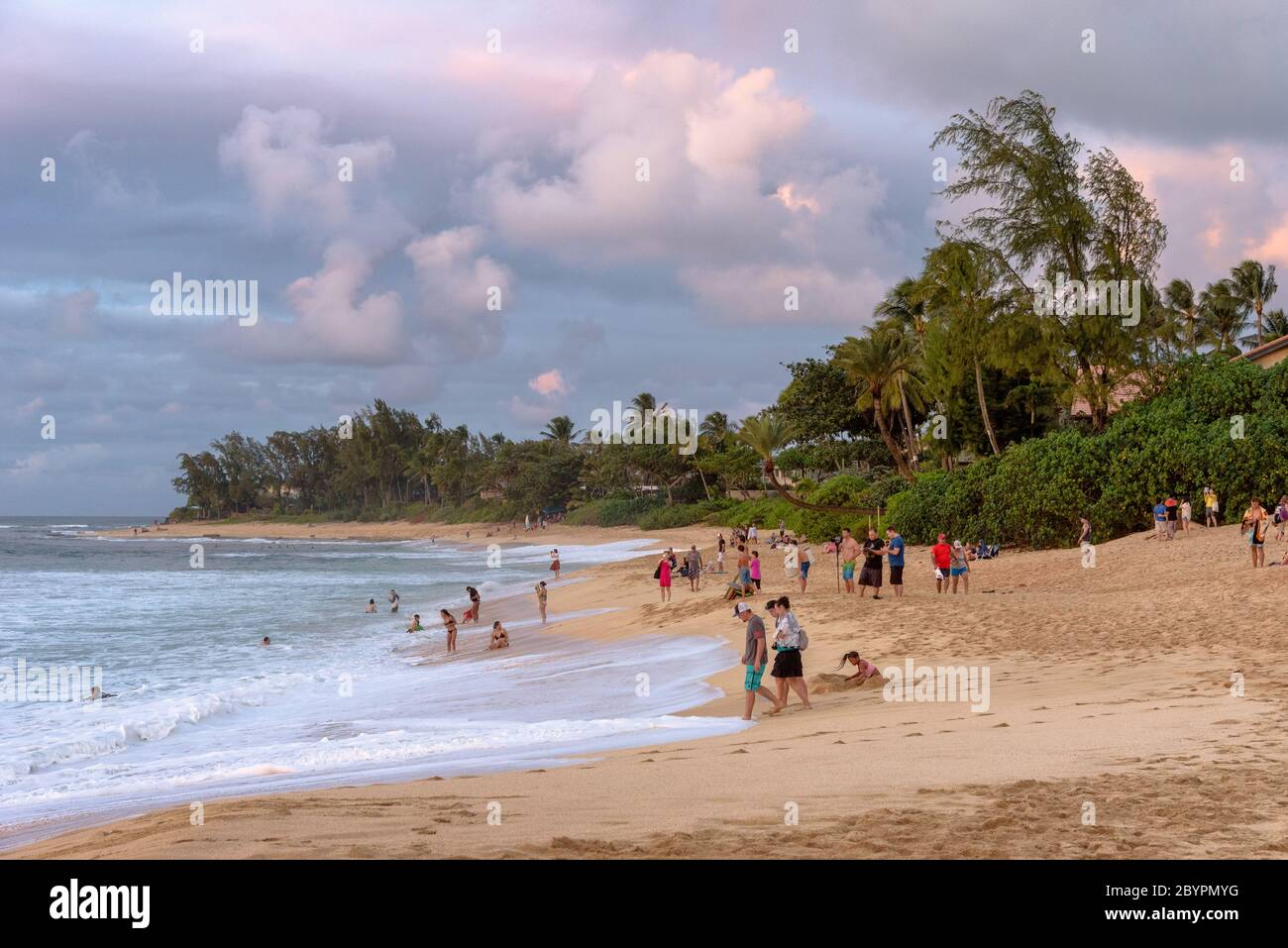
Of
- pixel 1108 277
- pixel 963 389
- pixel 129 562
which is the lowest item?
pixel 129 562

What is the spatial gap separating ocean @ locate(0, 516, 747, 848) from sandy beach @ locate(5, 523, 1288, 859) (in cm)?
137

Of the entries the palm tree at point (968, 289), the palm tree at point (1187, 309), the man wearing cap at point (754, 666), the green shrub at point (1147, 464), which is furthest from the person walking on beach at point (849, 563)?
the palm tree at point (1187, 309)

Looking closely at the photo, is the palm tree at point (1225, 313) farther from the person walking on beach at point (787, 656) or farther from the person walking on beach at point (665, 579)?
Result: the person walking on beach at point (787, 656)

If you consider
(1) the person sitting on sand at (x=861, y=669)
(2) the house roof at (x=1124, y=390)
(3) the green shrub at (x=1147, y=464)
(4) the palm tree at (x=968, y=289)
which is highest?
(4) the palm tree at (x=968, y=289)

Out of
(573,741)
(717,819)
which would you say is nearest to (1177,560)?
(573,741)

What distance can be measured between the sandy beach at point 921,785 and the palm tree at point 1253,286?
183 feet

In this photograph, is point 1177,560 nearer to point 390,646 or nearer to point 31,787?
point 390,646

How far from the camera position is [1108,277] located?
33.8m

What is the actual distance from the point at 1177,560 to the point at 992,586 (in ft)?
13.7

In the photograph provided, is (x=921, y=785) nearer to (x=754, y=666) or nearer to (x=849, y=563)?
(x=754, y=666)

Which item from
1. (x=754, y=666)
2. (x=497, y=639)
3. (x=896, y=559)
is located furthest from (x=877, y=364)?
(x=754, y=666)

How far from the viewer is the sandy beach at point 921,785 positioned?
551cm

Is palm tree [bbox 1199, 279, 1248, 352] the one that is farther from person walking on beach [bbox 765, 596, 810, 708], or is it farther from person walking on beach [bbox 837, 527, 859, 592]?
person walking on beach [bbox 765, 596, 810, 708]

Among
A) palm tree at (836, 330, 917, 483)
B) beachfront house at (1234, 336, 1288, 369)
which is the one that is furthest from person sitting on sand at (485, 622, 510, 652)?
beachfront house at (1234, 336, 1288, 369)
